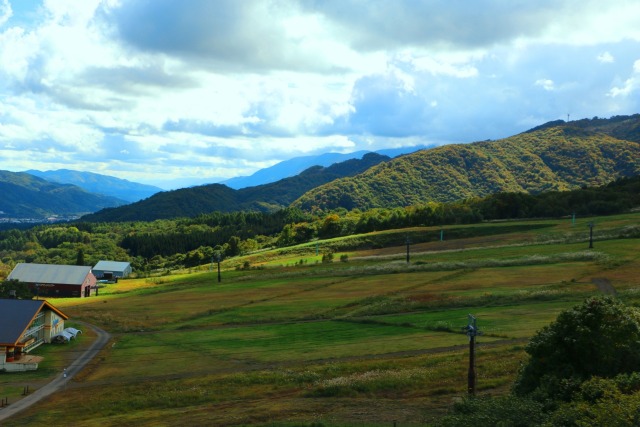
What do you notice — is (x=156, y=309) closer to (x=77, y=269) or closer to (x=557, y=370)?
(x=77, y=269)

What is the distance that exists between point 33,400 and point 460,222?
→ 417 ft

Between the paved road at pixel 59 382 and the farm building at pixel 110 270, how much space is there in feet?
274

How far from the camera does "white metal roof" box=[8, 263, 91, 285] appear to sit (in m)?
102

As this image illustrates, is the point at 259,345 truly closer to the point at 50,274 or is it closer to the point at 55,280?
the point at 55,280

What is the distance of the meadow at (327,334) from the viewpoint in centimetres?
3212

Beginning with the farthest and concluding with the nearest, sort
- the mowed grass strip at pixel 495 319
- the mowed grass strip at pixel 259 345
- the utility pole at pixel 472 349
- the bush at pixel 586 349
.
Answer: the mowed grass strip at pixel 495 319
the mowed grass strip at pixel 259 345
the utility pole at pixel 472 349
the bush at pixel 586 349

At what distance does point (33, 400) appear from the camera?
36781 millimetres

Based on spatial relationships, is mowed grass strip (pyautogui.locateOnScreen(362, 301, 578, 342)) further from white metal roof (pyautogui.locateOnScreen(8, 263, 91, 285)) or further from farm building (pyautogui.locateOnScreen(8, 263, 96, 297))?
white metal roof (pyautogui.locateOnScreen(8, 263, 91, 285))

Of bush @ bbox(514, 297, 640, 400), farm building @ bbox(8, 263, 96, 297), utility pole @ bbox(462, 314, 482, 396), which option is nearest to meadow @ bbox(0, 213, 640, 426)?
utility pole @ bbox(462, 314, 482, 396)

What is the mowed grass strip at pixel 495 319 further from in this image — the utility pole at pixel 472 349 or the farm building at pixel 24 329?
the farm building at pixel 24 329

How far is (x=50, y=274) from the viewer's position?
102812 mm

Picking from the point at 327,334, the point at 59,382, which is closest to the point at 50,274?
the point at 59,382

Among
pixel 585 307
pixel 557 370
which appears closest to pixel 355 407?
pixel 557 370

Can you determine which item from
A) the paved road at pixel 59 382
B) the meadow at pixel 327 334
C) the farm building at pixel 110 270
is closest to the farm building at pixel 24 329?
the meadow at pixel 327 334
